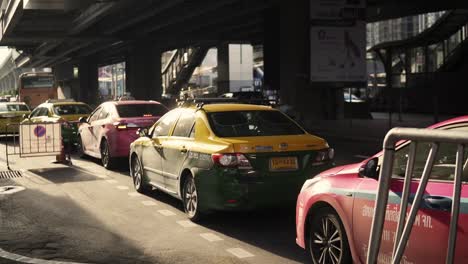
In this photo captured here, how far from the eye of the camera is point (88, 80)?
76.8m

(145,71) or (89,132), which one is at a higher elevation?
(145,71)

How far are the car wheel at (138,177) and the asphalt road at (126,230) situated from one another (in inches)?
8.3

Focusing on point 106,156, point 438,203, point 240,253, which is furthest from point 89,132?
point 438,203

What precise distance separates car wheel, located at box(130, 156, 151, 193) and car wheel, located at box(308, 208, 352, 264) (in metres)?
4.95

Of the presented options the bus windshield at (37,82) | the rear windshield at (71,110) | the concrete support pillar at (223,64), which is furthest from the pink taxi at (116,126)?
the concrete support pillar at (223,64)

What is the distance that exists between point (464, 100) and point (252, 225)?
27662 millimetres

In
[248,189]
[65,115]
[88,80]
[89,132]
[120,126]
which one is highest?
[88,80]

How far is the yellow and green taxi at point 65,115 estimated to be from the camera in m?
18.0

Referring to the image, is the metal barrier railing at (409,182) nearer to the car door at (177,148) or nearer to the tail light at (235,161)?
the tail light at (235,161)

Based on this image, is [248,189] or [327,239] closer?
[327,239]

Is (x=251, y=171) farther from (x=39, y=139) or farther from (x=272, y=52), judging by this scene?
(x=272, y=52)

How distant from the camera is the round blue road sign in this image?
14.6 meters

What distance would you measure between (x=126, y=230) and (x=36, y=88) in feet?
145

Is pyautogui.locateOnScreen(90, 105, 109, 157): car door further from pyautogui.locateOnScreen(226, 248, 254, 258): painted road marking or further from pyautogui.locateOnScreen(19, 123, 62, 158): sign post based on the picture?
pyautogui.locateOnScreen(226, 248, 254, 258): painted road marking
